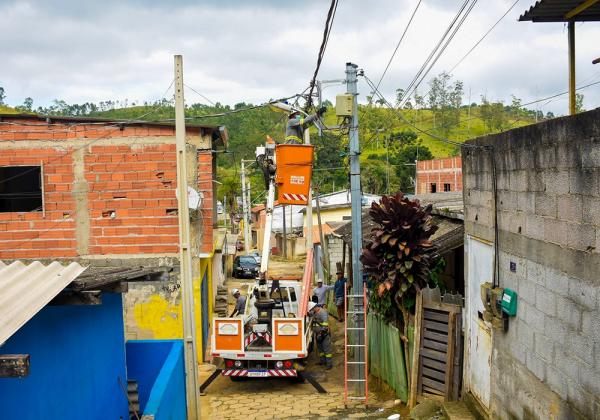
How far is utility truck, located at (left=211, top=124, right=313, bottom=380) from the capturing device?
1265 centimetres

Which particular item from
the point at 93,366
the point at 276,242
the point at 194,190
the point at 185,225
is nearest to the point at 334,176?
the point at 276,242

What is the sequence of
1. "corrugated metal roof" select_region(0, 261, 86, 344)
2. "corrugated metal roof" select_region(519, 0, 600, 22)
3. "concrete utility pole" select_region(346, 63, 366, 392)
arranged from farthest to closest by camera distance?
1. "concrete utility pole" select_region(346, 63, 366, 392)
2. "corrugated metal roof" select_region(519, 0, 600, 22)
3. "corrugated metal roof" select_region(0, 261, 86, 344)

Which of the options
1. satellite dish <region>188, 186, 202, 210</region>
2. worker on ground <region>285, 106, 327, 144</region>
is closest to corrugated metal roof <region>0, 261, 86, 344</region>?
satellite dish <region>188, 186, 202, 210</region>

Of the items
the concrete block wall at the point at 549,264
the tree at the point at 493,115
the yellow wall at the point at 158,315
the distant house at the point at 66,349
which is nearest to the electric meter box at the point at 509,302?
the concrete block wall at the point at 549,264

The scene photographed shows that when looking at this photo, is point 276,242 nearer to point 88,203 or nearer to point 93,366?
point 88,203

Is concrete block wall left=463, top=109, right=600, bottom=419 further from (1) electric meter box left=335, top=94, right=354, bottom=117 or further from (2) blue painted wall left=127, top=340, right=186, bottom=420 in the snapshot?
(2) blue painted wall left=127, top=340, right=186, bottom=420

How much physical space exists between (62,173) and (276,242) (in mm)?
35207

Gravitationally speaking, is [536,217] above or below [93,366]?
above

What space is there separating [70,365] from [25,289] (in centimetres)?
134

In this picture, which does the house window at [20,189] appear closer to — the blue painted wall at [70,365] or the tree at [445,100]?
the blue painted wall at [70,365]

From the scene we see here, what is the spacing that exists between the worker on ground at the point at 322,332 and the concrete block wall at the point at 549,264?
20.9 feet

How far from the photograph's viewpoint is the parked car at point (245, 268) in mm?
33753

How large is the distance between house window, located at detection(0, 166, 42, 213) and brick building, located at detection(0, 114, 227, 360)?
0.9 inches

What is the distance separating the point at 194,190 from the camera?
14.5 metres
